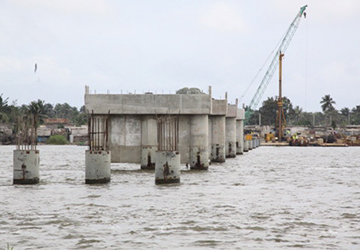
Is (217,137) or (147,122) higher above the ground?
(147,122)

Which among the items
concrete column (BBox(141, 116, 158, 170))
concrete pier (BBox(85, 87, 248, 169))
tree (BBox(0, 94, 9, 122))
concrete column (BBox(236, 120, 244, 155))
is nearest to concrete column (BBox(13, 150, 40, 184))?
concrete pier (BBox(85, 87, 248, 169))

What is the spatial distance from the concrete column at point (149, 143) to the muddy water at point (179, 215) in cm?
848

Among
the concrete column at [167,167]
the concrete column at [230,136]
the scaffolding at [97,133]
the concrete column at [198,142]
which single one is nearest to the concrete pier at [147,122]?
the concrete column at [198,142]

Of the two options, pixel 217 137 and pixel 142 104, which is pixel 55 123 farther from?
pixel 142 104

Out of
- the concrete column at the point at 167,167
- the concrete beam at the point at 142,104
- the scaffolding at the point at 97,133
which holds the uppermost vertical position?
the concrete beam at the point at 142,104

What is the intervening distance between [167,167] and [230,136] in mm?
42195

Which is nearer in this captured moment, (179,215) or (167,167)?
(179,215)

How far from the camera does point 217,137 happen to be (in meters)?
56.7

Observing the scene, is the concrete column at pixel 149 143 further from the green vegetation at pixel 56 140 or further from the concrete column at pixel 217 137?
the green vegetation at pixel 56 140

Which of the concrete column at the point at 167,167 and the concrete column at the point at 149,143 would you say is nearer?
the concrete column at the point at 167,167

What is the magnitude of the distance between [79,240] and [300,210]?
981 cm

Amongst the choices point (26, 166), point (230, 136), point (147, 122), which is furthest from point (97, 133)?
point (230, 136)

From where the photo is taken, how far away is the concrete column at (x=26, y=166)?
29625mm

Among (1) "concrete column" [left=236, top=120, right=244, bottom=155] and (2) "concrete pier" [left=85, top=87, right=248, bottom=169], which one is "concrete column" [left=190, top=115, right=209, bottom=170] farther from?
(1) "concrete column" [left=236, top=120, right=244, bottom=155]
